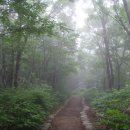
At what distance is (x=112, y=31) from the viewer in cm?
2770

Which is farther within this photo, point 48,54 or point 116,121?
point 48,54

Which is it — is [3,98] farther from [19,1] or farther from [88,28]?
[88,28]

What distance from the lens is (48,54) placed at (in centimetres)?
2673

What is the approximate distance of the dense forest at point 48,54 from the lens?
29.2 feet

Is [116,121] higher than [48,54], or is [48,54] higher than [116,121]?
[48,54]

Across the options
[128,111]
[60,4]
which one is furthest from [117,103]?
[60,4]

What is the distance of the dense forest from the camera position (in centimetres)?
889

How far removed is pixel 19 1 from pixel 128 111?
6.41 meters

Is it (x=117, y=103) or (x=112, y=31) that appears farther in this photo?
(x=112, y=31)

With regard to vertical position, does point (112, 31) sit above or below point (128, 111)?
above

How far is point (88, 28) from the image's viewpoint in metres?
29.5

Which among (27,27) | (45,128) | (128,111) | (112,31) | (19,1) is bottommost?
(45,128)

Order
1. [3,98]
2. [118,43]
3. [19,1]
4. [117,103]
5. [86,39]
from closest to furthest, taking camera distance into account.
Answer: [19,1] < [3,98] < [117,103] < [118,43] < [86,39]

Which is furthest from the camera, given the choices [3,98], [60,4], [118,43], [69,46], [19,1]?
[118,43]
